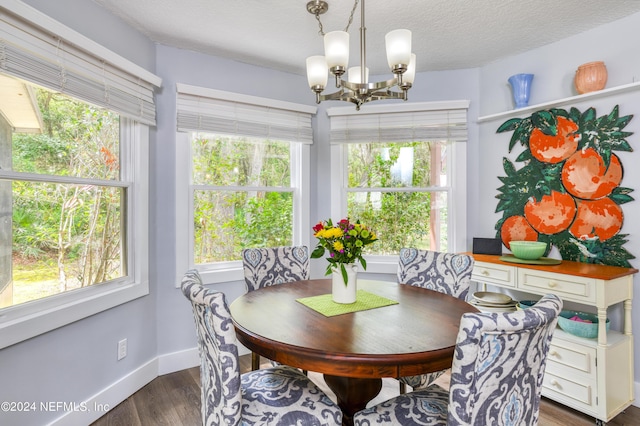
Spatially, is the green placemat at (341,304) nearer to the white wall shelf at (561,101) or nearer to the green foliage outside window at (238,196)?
the green foliage outside window at (238,196)

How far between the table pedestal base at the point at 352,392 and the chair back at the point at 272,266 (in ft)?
3.09

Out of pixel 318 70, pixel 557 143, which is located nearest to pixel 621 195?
pixel 557 143

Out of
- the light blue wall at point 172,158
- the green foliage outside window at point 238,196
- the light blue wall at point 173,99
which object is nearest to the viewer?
the light blue wall at point 172,158

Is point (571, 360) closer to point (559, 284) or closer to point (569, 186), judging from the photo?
point (559, 284)

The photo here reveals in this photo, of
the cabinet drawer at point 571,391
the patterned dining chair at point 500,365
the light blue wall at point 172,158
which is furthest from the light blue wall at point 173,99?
the patterned dining chair at point 500,365

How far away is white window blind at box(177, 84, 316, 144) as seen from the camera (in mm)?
2789

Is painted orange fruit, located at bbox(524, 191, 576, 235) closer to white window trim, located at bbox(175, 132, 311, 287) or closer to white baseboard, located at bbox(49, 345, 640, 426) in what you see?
white baseboard, located at bbox(49, 345, 640, 426)

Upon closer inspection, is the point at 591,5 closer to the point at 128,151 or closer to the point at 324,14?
the point at 324,14

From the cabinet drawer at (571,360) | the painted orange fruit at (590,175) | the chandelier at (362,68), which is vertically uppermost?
the chandelier at (362,68)

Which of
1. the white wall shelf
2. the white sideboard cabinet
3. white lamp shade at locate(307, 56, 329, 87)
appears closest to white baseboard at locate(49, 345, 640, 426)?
the white sideboard cabinet

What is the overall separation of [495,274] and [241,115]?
242cm

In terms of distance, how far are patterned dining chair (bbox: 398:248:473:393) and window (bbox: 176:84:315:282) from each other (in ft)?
3.95

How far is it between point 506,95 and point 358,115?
4.21ft

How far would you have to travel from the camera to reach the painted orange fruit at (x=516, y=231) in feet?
9.34
